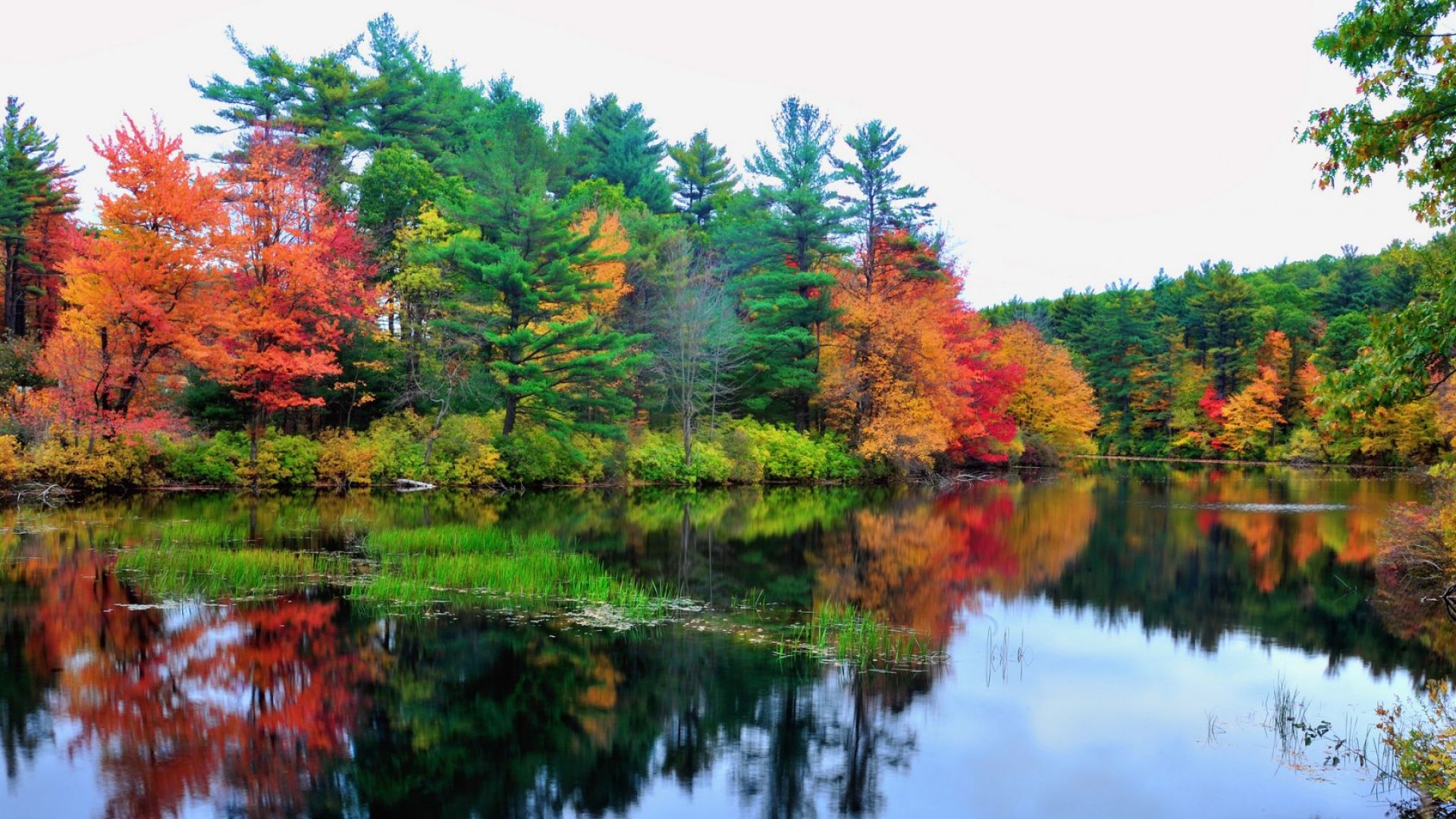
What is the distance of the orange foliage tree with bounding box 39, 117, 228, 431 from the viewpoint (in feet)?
76.7

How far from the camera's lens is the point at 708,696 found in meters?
8.88

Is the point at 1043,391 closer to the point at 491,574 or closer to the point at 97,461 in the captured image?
the point at 491,574

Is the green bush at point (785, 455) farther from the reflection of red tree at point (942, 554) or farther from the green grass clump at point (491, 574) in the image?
the green grass clump at point (491, 574)

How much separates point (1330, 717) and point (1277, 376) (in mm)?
55723

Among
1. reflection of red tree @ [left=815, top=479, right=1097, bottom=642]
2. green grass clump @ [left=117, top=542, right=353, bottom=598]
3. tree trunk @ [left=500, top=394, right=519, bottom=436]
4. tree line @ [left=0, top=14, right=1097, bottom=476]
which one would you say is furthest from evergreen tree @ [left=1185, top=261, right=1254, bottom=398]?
green grass clump @ [left=117, top=542, right=353, bottom=598]

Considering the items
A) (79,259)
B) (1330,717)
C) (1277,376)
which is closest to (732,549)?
(1330,717)

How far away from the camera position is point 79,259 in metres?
23.2

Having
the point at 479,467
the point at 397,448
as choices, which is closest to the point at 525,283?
the point at 479,467

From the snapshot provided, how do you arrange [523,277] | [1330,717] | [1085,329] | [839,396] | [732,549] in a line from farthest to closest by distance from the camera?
[1085,329]
[839,396]
[523,277]
[732,549]
[1330,717]

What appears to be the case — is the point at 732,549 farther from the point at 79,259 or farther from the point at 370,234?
the point at 370,234

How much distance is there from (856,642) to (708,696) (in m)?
2.50

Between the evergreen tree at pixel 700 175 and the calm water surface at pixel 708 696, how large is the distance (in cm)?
Answer: 4089

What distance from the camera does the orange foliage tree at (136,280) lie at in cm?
2338

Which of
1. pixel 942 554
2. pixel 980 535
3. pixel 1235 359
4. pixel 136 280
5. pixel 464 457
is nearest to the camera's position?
pixel 942 554
